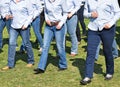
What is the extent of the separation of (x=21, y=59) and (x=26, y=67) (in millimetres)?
851

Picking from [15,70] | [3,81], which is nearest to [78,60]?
[15,70]

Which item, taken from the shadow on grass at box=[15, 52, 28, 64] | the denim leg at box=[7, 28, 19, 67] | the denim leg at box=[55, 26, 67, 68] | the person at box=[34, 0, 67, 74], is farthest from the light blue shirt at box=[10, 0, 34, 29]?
the shadow on grass at box=[15, 52, 28, 64]

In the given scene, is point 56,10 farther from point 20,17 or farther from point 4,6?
point 4,6

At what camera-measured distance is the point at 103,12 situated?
768cm

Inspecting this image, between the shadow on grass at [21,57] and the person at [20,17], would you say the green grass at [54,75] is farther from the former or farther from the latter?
the person at [20,17]

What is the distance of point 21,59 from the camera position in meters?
10.3

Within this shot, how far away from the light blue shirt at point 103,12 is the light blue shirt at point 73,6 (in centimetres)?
220

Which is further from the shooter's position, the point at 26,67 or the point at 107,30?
the point at 26,67

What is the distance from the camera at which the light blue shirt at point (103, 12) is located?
7.64m

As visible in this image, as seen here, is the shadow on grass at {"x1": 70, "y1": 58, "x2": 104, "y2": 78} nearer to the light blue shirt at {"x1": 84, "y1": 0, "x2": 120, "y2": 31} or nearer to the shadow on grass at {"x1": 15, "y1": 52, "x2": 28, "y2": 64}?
the shadow on grass at {"x1": 15, "y1": 52, "x2": 28, "y2": 64}

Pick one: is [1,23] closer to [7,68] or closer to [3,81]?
[7,68]

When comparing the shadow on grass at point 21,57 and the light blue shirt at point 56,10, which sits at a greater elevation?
the light blue shirt at point 56,10

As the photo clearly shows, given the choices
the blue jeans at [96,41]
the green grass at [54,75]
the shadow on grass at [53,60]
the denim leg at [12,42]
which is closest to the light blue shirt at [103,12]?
the blue jeans at [96,41]

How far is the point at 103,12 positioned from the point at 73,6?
2.45 meters
